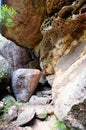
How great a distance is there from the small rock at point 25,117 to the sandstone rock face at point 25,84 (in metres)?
1.37

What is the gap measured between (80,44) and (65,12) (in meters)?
1.06

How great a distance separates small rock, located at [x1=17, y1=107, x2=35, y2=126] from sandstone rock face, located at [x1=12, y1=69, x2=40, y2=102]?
137 cm

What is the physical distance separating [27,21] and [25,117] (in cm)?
330

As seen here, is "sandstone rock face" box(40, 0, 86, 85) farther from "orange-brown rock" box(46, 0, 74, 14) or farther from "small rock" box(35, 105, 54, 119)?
"small rock" box(35, 105, 54, 119)

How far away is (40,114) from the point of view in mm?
6203

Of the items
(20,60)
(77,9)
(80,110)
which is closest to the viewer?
(80,110)

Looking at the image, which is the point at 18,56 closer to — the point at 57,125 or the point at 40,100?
the point at 40,100

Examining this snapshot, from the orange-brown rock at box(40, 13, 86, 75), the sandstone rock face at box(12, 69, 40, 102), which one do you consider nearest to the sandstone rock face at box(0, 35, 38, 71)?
the sandstone rock face at box(12, 69, 40, 102)

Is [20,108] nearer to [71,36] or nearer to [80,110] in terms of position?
[71,36]

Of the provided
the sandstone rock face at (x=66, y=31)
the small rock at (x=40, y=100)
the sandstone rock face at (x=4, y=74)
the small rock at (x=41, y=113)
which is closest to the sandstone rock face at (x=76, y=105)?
the sandstone rock face at (x=66, y=31)

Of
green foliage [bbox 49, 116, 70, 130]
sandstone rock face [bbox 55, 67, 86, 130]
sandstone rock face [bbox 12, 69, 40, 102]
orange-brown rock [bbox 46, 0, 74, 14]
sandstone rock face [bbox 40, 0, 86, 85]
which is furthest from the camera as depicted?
sandstone rock face [bbox 12, 69, 40, 102]

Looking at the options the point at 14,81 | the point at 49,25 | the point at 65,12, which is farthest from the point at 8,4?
the point at 14,81

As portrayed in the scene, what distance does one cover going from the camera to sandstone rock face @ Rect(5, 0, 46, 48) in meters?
7.16

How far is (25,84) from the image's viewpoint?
805cm
